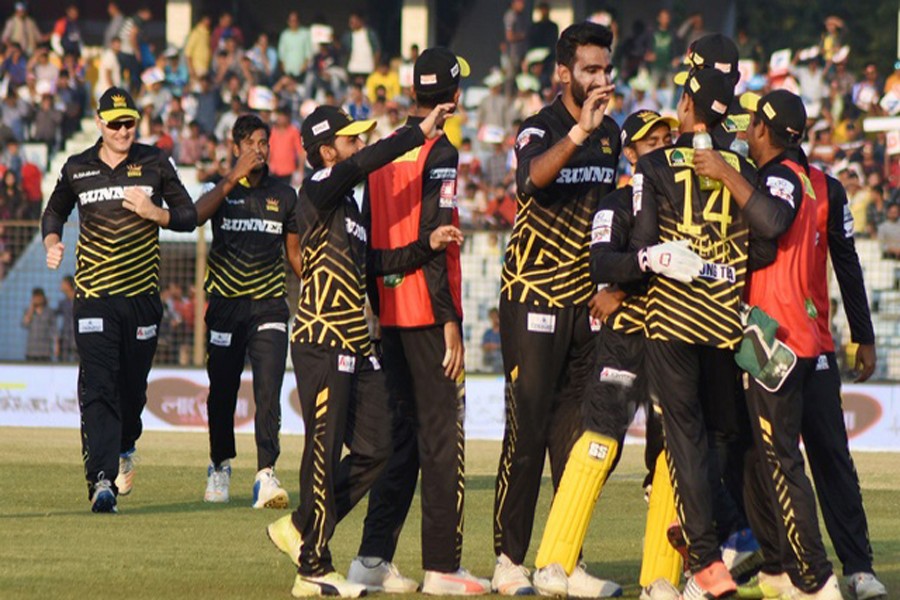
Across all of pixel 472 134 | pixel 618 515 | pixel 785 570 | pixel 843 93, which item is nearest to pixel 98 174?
pixel 618 515

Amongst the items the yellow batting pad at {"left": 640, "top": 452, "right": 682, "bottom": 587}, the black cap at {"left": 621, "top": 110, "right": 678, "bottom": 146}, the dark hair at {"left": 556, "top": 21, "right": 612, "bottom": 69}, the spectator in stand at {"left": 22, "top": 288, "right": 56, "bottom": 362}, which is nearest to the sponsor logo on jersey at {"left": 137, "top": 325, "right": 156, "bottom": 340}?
the black cap at {"left": 621, "top": 110, "right": 678, "bottom": 146}

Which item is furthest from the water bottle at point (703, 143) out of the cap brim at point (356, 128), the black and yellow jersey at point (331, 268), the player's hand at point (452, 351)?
the cap brim at point (356, 128)

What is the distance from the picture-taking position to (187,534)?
10.4 m

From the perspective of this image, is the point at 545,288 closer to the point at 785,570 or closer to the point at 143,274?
the point at 785,570

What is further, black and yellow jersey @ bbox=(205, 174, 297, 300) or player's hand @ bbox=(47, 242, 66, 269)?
black and yellow jersey @ bbox=(205, 174, 297, 300)

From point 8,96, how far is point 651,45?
10986 mm

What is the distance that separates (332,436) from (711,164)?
2148 mm

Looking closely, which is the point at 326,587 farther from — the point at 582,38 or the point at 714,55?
the point at 714,55

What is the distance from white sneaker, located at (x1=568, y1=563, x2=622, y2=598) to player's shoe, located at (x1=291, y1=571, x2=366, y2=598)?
1018mm

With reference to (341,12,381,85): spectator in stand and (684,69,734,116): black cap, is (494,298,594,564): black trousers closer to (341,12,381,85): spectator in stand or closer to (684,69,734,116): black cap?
(684,69,734,116): black cap

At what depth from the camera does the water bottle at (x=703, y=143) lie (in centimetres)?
754

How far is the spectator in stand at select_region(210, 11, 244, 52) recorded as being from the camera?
1221 inches

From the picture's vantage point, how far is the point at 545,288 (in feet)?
27.8

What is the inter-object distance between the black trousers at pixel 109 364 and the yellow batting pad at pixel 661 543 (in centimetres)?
476
